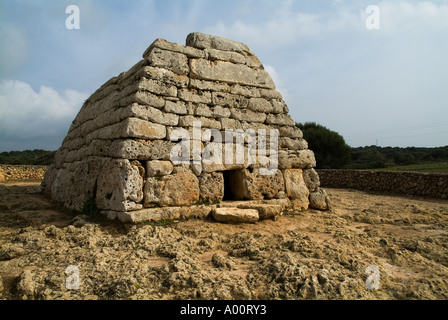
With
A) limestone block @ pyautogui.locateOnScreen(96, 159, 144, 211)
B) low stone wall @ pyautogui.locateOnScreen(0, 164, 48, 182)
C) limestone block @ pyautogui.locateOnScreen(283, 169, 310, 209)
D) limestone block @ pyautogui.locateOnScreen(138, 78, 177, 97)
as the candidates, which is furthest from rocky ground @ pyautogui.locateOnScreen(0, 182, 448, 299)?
low stone wall @ pyautogui.locateOnScreen(0, 164, 48, 182)

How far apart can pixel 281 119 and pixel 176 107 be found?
234 cm

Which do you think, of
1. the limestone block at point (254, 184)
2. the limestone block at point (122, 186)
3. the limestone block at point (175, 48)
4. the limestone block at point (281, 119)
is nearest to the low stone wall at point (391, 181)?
the limestone block at point (281, 119)

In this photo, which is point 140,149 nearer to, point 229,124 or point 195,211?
point 195,211

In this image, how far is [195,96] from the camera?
525cm

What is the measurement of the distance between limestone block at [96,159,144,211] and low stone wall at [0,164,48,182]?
48.8ft

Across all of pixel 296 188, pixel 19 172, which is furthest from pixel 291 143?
pixel 19 172

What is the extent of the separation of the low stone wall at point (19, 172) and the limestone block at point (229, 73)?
1532 centimetres

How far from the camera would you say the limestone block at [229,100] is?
215 inches

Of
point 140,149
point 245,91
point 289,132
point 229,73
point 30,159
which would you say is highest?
point 229,73

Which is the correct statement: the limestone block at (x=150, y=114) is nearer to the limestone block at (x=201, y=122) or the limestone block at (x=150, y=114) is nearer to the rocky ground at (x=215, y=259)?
the limestone block at (x=201, y=122)

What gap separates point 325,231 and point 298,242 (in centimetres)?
110

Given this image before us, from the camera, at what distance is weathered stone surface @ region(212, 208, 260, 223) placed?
15.6 feet
